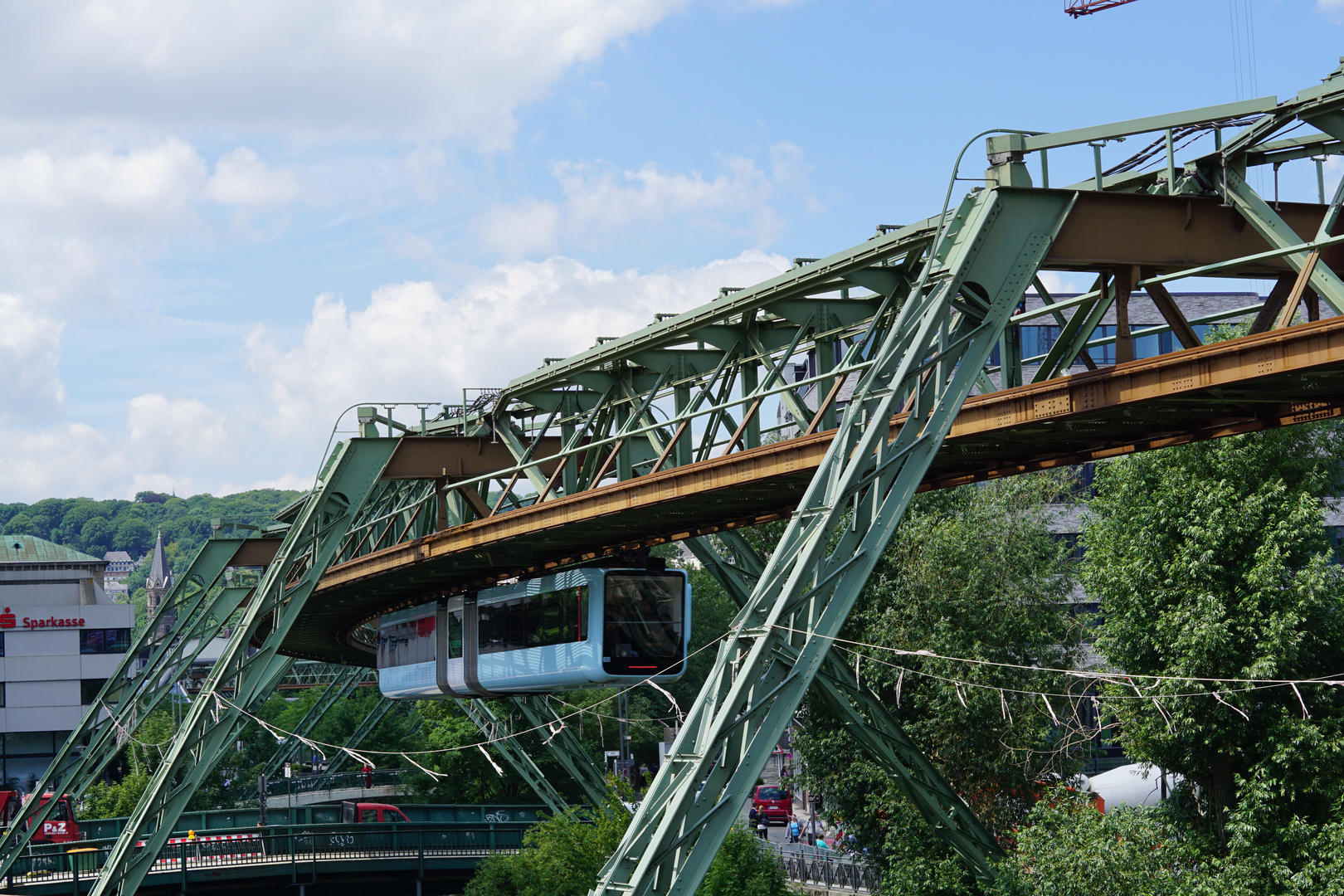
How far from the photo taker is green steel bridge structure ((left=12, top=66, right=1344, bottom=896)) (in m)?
14.2

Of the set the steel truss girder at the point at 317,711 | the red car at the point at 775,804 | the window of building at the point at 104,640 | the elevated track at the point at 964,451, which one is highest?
the window of building at the point at 104,640

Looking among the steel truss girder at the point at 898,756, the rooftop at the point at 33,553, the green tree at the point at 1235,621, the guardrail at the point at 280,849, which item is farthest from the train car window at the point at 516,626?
the rooftop at the point at 33,553

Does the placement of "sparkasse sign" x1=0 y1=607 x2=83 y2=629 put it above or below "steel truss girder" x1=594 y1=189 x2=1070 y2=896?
above

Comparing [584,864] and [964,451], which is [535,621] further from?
[964,451]

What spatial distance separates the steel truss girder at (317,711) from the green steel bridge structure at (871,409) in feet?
124

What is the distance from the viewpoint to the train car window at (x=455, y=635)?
36.3 meters

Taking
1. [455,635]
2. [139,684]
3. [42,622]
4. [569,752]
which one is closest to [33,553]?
[42,622]

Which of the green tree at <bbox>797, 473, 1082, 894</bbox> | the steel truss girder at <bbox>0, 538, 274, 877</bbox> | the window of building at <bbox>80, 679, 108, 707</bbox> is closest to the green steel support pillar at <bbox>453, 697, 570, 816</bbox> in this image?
the steel truss girder at <bbox>0, 538, 274, 877</bbox>

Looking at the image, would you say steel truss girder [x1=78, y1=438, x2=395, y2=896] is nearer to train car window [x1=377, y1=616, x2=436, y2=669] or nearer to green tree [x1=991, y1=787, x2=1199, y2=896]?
train car window [x1=377, y1=616, x2=436, y2=669]

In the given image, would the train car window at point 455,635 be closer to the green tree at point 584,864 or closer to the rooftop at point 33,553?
the green tree at point 584,864

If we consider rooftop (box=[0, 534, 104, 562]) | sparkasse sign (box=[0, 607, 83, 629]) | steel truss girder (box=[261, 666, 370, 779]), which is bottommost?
steel truss girder (box=[261, 666, 370, 779])

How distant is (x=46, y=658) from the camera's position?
282 feet

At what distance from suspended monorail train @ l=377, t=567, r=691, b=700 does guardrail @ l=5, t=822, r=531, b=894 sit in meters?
14.7

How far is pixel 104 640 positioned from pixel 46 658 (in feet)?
12.9
